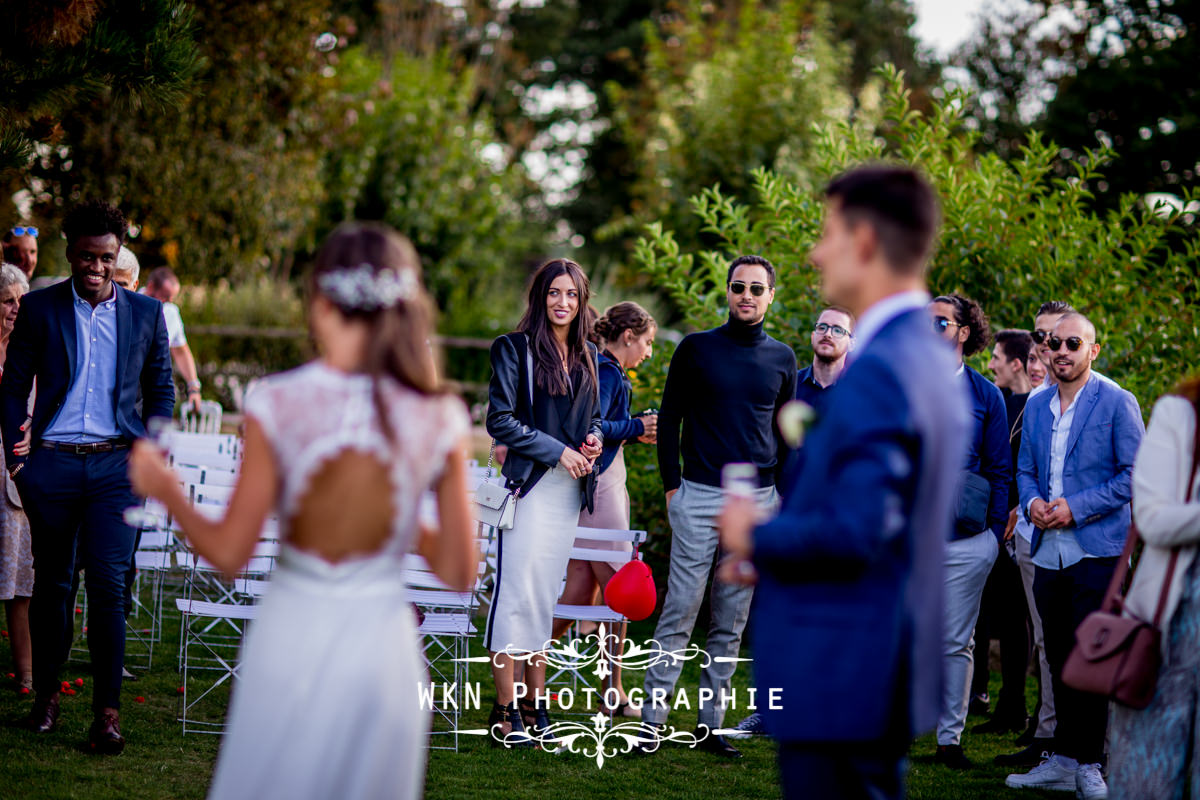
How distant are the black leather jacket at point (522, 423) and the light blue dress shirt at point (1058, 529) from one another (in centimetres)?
222

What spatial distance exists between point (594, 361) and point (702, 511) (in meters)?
0.96

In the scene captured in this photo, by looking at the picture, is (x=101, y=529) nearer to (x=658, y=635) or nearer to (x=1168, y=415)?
(x=658, y=635)

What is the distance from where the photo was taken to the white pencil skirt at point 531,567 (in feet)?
19.1

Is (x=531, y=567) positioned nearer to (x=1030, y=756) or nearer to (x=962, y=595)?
(x=962, y=595)

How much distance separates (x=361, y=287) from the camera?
8.58ft

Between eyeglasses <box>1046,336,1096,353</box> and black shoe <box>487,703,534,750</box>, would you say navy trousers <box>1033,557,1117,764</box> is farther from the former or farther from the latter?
black shoe <box>487,703,534,750</box>

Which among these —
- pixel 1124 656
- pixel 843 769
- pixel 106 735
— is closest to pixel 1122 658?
pixel 1124 656

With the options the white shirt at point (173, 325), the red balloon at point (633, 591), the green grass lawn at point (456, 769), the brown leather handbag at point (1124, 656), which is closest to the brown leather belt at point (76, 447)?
the green grass lawn at point (456, 769)

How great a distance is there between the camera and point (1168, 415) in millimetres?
3691

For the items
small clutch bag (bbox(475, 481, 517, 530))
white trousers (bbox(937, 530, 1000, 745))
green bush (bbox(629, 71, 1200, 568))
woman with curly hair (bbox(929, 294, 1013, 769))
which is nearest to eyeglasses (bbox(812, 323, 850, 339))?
woman with curly hair (bbox(929, 294, 1013, 769))

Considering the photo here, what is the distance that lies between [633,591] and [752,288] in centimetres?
164

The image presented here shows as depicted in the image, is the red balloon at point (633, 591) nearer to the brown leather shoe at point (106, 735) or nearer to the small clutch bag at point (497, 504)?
the small clutch bag at point (497, 504)

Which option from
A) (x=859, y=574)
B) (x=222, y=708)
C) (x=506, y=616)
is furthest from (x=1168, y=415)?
(x=222, y=708)

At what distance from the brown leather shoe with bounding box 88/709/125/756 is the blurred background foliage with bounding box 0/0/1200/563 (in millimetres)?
2431
